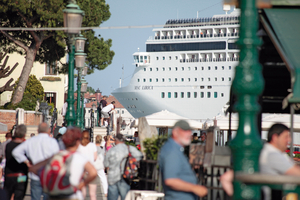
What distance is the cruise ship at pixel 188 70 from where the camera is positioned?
54.1 meters

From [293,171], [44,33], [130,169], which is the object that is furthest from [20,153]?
[44,33]

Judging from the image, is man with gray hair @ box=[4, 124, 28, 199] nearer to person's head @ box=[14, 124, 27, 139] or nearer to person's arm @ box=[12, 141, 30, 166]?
person's head @ box=[14, 124, 27, 139]

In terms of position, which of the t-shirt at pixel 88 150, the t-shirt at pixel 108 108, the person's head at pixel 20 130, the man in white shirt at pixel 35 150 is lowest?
the t-shirt at pixel 88 150

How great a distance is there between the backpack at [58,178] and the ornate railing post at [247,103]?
5.30ft

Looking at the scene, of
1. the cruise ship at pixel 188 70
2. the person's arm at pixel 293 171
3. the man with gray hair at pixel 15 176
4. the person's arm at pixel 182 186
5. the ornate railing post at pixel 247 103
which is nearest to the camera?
the ornate railing post at pixel 247 103

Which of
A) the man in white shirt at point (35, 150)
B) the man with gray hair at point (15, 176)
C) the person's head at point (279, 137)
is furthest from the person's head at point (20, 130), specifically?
the person's head at point (279, 137)

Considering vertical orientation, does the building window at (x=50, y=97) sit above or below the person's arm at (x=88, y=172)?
above

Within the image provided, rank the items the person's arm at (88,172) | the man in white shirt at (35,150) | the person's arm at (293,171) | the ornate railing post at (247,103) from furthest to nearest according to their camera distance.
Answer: the man in white shirt at (35,150) < the person's arm at (88,172) < the person's arm at (293,171) < the ornate railing post at (247,103)

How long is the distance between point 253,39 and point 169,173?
4.67 feet

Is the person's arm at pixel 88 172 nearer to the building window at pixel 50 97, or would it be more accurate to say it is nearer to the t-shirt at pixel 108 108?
the t-shirt at pixel 108 108

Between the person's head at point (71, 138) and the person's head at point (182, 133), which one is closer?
the person's head at point (182, 133)

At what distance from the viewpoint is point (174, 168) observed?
3965mm

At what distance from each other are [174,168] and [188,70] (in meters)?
51.2

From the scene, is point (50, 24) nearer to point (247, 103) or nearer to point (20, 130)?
point (20, 130)
